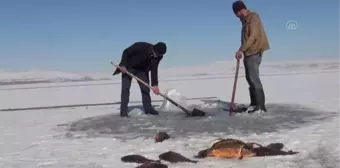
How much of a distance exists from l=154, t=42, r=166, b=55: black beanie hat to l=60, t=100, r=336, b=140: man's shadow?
108cm

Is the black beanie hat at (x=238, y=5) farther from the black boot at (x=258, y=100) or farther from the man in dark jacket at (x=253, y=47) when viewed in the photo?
the black boot at (x=258, y=100)

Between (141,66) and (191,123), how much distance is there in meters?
1.59

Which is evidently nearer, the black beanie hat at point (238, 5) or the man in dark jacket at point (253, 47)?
the man in dark jacket at point (253, 47)

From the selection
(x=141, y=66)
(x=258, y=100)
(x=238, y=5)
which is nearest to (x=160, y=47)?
(x=141, y=66)

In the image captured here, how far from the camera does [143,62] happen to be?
7488 millimetres

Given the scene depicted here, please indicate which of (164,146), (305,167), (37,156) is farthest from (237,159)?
(37,156)

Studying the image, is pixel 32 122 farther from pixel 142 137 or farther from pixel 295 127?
pixel 295 127

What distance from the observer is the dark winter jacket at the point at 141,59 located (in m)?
7.27

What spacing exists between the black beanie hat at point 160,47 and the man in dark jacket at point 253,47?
4.17 feet

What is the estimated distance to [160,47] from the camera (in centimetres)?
690

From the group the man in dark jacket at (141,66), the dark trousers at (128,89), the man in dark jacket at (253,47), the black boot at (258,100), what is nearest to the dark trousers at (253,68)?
the man in dark jacket at (253,47)

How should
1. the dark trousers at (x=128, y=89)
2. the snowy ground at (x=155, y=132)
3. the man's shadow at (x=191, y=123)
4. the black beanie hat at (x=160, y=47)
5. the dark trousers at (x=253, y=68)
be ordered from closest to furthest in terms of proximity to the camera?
1. the snowy ground at (x=155, y=132)
2. the man's shadow at (x=191, y=123)
3. the black beanie hat at (x=160, y=47)
4. the dark trousers at (x=253, y=68)
5. the dark trousers at (x=128, y=89)

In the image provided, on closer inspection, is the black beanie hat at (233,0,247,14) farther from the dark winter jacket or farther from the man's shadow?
the man's shadow

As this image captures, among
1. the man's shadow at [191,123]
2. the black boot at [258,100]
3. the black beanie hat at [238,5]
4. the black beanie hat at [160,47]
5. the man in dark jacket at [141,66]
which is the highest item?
the black beanie hat at [238,5]
